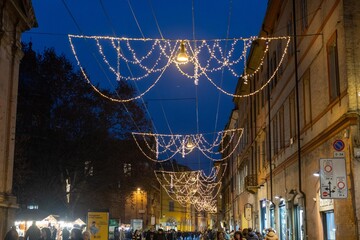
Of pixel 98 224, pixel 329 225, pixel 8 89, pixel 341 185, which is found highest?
pixel 8 89

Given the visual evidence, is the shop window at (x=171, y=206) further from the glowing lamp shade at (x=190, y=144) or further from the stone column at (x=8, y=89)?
the stone column at (x=8, y=89)

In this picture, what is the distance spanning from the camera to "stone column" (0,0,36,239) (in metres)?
22.4

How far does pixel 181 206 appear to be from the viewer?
123m

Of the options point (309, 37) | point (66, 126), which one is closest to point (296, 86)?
point (309, 37)

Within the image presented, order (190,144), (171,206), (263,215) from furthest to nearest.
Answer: (171,206)
(190,144)
(263,215)

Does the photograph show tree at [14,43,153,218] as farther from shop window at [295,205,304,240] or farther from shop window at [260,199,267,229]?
shop window at [295,205,304,240]

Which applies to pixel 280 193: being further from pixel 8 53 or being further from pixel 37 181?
pixel 37 181

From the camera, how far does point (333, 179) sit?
551 inches

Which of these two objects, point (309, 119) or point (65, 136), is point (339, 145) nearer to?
point (309, 119)

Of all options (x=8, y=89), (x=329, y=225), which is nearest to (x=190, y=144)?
(x=8, y=89)

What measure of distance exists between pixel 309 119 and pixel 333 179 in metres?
7.57

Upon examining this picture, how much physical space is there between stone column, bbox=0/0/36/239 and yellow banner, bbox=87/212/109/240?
392 cm

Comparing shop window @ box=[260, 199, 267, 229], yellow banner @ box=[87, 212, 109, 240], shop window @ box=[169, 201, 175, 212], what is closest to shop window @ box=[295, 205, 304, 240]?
yellow banner @ box=[87, 212, 109, 240]

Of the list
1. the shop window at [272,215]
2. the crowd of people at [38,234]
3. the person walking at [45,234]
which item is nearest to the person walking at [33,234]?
the crowd of people at [38,234]
